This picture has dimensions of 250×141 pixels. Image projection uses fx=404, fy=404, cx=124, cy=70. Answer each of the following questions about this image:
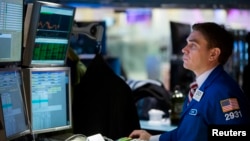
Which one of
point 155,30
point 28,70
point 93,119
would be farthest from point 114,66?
point 155,30

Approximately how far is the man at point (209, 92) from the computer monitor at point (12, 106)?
28.3 inches

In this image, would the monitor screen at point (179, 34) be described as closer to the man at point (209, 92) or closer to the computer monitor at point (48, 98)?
the man at point (209, 92)

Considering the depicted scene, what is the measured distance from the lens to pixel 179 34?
3.74 meters

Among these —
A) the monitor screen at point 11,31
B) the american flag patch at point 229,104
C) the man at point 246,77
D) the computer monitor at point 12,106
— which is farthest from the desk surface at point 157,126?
the monitor screen at point 11,31

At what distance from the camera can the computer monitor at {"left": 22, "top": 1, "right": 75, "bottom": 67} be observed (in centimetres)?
229

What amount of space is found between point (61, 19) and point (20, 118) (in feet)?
2.14

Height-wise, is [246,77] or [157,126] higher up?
[246,77]

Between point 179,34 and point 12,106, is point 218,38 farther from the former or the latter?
point 179,34

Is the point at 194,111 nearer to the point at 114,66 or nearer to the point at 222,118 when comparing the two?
the point at 222,118

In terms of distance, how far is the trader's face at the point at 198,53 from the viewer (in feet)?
7.88

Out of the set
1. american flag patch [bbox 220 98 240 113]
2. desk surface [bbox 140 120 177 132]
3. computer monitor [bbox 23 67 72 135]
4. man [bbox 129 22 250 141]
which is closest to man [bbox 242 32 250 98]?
desk surface [bbox 140 120 177 132]

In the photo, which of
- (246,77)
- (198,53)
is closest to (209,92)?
(198,53)

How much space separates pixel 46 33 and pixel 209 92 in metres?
1.00

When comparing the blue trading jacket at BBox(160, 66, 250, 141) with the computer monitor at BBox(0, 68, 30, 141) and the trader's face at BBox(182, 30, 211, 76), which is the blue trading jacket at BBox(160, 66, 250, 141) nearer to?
the trader's face at BBox(182, 30, 211, 76)
